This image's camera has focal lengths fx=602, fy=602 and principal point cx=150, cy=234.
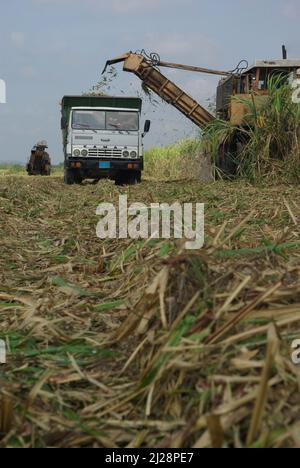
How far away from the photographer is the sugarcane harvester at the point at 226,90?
11.8 m

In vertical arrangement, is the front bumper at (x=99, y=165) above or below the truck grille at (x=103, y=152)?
below

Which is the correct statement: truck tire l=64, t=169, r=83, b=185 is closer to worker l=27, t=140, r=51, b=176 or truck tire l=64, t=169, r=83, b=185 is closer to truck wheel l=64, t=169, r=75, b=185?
truck wheel l=64, t=169, r=75, b=185

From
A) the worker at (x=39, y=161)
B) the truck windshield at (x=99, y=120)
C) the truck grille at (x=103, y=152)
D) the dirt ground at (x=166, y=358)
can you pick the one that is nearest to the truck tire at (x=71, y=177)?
the truck grille at (x=103, y=152)

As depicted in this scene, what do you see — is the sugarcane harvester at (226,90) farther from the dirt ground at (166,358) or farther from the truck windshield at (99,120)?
the dirt ground at (166,358)

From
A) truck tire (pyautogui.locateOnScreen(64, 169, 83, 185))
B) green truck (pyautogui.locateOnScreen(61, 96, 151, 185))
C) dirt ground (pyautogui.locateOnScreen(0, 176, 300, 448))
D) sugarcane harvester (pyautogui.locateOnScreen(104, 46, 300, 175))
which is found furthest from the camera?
truck tire (pyautogui.locateOnScreen(64, 169, 83, 185))

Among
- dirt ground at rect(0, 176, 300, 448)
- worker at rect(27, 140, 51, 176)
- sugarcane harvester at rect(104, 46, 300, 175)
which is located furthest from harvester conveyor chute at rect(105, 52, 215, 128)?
dirt ground at rect(0, 176, 300, 448)

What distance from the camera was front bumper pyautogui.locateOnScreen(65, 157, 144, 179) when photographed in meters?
16.5

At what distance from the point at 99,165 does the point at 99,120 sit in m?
1.23

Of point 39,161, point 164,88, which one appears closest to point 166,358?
point 164,88

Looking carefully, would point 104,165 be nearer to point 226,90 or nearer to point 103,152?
point 103,152

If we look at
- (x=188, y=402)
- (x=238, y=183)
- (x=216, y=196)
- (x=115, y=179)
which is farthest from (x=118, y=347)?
(x=115, y=179)

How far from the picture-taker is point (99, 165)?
1645 cm

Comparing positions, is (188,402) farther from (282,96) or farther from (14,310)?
(282,96)

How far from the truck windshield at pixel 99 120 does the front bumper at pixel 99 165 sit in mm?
878
